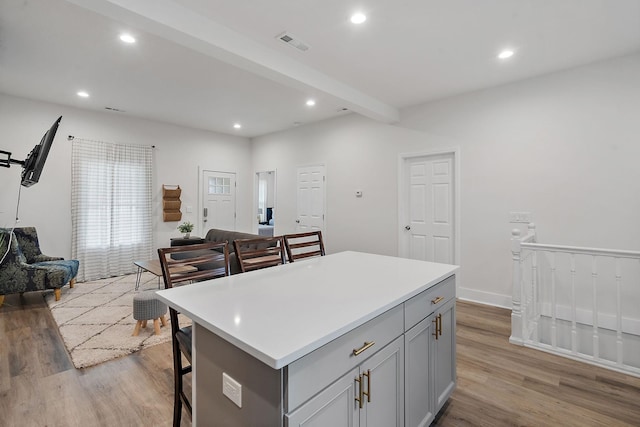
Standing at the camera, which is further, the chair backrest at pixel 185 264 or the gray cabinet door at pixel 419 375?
the chair backrest at pixel 185 264

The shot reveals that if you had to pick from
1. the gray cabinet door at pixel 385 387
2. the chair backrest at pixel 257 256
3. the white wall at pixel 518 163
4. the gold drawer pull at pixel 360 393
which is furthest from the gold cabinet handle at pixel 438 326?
the white wall at pixel 518 163

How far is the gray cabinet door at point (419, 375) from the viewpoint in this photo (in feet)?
4.65

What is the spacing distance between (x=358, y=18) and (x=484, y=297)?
3571 millimetres

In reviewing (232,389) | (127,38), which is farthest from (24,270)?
(232,389)

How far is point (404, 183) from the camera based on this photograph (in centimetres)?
460

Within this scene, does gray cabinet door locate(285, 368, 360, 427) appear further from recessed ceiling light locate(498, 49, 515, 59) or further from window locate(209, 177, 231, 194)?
window locate(209, 177, 231, 194)

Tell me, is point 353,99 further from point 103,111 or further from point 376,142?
point 103,111

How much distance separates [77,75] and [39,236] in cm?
264

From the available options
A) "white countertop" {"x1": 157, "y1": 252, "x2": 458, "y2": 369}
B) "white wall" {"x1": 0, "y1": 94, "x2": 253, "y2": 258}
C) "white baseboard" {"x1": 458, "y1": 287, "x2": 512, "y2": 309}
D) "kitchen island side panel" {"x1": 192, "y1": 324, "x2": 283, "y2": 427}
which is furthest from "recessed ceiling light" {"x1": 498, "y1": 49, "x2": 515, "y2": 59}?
"white wall" {"x1": 0, "y1": 94, "x2": 253, "y2": 258}

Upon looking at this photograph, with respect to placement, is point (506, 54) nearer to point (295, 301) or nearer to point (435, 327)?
point (435, 327)

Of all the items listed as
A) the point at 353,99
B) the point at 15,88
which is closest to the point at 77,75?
the point at 15,88

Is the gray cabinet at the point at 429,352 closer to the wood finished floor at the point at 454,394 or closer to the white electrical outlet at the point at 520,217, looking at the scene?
the wood finished floor at the point at 454,394

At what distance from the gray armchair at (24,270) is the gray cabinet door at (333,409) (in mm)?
4331

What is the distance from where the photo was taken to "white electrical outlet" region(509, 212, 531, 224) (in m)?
3.57
